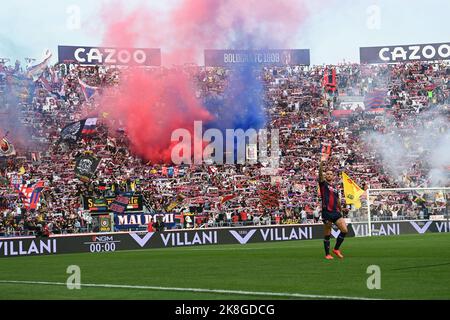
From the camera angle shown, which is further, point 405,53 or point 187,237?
point 405,53

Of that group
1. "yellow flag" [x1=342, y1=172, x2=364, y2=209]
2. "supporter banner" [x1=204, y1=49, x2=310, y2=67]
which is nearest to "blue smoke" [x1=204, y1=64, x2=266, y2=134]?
"supporter banner" [x1=204, y1=49, x2=310, y2=67]

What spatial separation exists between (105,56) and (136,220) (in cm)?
2353

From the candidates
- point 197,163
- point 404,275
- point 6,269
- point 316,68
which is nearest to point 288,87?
point 316,68

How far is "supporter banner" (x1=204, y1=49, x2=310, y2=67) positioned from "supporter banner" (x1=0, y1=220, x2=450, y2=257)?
86.9 ft

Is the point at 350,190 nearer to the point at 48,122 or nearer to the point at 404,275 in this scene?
the point at 48,122

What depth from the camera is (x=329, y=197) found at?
20.1 m

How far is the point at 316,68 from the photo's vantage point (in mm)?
66375

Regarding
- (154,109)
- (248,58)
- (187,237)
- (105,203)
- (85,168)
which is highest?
(248,58)

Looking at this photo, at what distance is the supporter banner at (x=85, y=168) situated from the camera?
4662 cm

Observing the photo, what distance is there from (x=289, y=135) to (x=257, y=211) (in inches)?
423

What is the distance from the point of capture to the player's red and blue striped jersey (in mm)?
19984

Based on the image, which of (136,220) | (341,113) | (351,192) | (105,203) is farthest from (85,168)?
(341,113)

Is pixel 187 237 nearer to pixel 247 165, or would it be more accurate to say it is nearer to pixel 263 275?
pixel 247 165

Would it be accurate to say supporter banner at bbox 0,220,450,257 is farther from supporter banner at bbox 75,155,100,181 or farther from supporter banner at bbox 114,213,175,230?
supporter banner at bbox 75,155,100,181
